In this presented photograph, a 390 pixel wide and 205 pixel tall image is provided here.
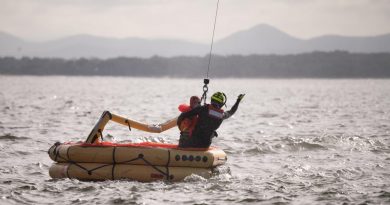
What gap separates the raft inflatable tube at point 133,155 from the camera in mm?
12844

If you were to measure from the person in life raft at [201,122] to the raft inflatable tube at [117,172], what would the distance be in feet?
2.66

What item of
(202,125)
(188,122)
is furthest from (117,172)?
(202,125)

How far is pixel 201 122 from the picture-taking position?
13.2 m

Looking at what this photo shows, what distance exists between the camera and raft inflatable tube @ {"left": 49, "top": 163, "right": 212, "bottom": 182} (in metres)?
12.7

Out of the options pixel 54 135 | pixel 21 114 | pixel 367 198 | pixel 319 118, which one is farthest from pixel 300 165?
pixel 21 114

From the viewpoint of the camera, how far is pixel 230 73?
176625 millimetres

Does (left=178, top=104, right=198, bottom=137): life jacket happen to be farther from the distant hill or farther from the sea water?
the distant hill

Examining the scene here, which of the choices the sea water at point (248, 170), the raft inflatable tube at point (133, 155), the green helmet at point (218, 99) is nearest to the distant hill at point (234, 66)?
the sea water at point (248, 170)

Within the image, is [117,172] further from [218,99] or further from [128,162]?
[218,99]

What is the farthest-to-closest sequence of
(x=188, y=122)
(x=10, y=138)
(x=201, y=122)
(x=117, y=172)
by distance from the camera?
(x=10, y=138), (x=188, y=122), (x=201, y=122), (x=117, y=172)

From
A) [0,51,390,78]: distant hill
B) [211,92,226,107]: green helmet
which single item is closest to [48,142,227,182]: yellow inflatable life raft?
[211,92,226,107]: green helmet

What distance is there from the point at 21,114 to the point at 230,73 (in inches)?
5774

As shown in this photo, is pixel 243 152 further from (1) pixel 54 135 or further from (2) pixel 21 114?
(2) pixel 21 114

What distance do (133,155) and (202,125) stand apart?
1.73m
